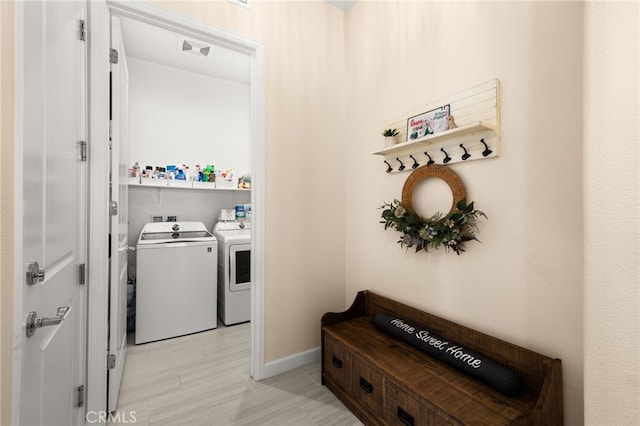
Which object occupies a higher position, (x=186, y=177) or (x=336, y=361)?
(x=186, y=177)

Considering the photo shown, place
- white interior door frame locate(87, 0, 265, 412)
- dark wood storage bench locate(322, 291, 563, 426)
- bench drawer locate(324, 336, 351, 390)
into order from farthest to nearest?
bench drawer locate(324, 336, 351, 390)
white interior door frame locate(87, 0, 265, 412)
dark wood storage bench locate(322, 291, 563, 426)

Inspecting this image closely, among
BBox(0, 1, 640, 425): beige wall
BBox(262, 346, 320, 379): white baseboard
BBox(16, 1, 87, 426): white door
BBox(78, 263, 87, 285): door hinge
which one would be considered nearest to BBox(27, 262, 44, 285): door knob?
BBox(16, 1, 87, 426): white door

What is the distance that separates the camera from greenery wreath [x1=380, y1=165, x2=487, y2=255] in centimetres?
149

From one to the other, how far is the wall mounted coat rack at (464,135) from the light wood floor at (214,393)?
1655 millimetres

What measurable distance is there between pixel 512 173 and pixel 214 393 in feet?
7.31

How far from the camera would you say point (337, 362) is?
178 centimetres

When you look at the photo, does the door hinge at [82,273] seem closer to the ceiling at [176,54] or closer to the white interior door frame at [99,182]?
the white interior door frame at [99,182]

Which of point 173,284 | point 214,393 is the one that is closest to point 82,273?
point 214,393

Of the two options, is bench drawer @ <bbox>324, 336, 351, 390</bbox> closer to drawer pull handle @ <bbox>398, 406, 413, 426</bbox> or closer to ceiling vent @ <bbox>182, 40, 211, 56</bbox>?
drawer pull handle @ <bbox>398, 406, 413, 426</bbox>

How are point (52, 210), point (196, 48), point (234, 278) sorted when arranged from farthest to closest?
point (196, 48), point (234, 278), point (52, 210)

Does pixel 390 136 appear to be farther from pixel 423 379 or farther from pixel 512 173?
pixel 423 379

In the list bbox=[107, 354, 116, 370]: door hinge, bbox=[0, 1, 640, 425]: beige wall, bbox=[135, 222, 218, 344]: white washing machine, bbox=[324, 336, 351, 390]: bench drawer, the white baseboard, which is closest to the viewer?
bbox=[0, 1, 640, 425]: beige wall

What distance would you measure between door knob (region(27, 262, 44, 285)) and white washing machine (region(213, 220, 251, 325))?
6.79 feet

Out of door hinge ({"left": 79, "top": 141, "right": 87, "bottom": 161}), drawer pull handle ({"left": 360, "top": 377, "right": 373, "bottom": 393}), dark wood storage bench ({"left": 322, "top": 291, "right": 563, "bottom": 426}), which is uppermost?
door hinge ({"left": 79, "top": 141, "right": 87, "bottom": 161})
